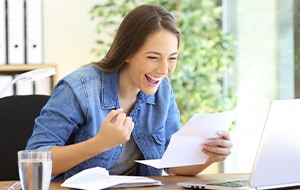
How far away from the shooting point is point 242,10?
4230 mm

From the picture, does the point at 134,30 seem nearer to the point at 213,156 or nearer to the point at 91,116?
the point at 91,116

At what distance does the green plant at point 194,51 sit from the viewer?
13.1 ft

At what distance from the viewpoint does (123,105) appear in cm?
211

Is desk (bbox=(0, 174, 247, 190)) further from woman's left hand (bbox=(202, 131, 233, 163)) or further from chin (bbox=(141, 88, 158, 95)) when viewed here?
chin (bbox=(141, 88, 158, 95))

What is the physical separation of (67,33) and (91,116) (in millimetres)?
2113

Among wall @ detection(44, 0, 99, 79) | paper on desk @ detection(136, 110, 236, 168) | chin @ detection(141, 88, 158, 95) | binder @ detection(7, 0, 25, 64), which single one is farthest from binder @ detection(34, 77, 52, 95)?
paper on desk @ detection(136, 110, 236, 168)

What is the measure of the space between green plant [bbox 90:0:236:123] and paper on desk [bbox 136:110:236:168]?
2068 mm

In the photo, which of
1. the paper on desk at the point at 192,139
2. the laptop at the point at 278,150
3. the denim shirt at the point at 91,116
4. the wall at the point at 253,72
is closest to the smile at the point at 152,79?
the denim shirt at the point at 91,116

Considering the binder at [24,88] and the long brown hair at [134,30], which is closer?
the long brown hair at [134,30]

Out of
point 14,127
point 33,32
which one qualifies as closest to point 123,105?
point 14,127

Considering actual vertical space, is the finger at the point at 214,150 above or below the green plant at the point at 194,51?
below

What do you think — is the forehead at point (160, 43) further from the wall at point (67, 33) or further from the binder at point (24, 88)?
the wall at point (67, 33)

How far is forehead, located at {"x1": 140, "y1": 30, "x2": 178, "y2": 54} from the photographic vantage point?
6.55 feet

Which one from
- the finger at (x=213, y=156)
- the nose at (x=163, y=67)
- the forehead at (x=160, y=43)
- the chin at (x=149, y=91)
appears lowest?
the finger at (x=213, y=156)
